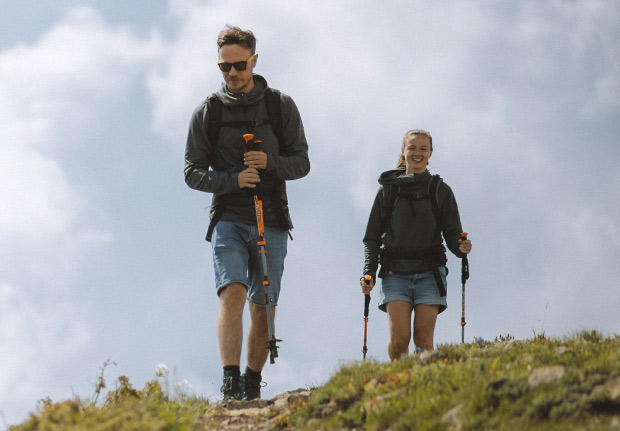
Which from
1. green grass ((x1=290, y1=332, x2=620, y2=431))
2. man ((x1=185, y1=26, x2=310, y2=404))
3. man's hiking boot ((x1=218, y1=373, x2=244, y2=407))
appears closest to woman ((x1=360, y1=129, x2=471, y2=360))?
man ((x1=185, y1=26, x2=310, y2=404))

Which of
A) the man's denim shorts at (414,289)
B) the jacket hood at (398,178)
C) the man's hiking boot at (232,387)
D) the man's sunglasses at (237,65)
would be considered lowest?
the man's hiking boot at (232,387)

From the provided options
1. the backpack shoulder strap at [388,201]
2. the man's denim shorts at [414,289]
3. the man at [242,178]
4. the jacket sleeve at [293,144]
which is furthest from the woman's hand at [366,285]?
the jacket sleeve at [293,144]

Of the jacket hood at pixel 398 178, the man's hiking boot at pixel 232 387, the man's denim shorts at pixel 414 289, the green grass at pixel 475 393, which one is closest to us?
the green grass at pixel 475 393

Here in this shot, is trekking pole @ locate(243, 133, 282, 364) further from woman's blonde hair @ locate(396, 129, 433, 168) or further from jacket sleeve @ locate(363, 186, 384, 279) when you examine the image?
woman's blonde hair @ locate(396, 129, 433, 168)

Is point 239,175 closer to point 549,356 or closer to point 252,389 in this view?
point 252,389

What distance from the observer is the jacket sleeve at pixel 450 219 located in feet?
33.2

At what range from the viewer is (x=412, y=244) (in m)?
9.85

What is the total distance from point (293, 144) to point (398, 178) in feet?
5.02

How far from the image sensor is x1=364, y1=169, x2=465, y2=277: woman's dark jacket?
9.84 m

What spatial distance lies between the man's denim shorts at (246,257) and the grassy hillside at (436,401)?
1507mm

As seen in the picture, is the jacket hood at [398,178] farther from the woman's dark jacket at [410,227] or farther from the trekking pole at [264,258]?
the trekking pole at [264,258]

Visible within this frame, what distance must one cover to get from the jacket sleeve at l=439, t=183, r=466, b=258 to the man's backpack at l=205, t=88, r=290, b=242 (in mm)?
2174

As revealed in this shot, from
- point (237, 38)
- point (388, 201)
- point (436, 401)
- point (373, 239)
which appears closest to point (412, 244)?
point (373, 239)

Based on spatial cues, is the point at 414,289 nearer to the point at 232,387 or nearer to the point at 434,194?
the point at 434,194
